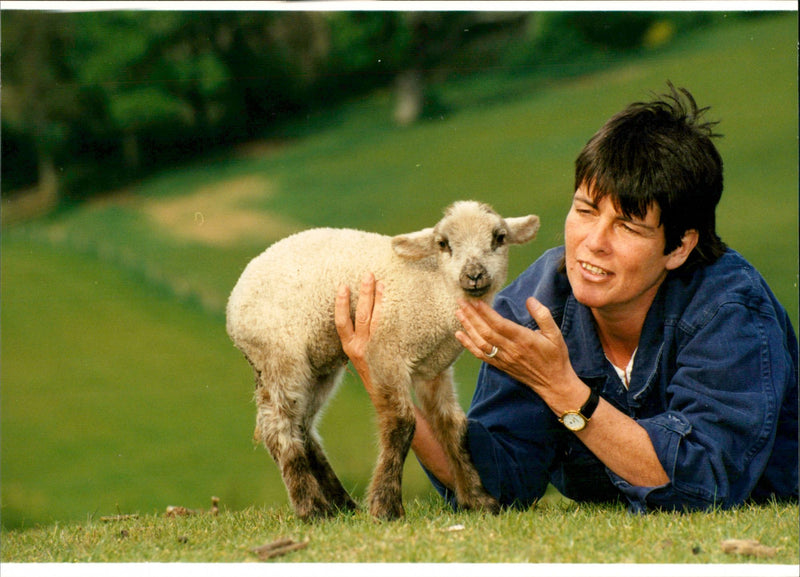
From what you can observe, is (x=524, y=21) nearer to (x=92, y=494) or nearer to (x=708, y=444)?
(x=708, y=444)

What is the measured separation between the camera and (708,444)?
3.12m

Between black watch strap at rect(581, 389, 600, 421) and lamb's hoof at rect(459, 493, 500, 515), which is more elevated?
black watch strap at rect(581, 389, 600, 421)

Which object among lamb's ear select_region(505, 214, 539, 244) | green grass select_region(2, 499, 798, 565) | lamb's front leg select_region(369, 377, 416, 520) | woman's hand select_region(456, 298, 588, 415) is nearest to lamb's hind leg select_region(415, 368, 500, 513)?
green grass select_region(2, 499, 798, 565)

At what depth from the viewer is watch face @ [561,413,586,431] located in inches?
123

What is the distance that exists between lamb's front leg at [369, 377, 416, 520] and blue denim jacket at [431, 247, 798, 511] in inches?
13.9

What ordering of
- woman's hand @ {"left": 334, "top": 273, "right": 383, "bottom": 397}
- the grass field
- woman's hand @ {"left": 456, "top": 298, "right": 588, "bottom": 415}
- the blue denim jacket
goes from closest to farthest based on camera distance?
woman's hand @ {"left": 456, "top": 298, "right": 588, "bottom": 415} → the blue denim jacket → woman's hand @ {"left": 334, "top": 273, "right": 383, "bottom": 397} → the grass field

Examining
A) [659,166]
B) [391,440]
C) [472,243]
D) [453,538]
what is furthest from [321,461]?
[659,166]

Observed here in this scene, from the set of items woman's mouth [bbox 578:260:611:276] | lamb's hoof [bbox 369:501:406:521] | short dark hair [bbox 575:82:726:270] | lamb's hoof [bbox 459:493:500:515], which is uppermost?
short dark hair [bbox 575:82:726:270]

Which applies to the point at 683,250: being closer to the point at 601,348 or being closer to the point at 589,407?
the point at 601,348

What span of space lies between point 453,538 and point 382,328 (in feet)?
2.61

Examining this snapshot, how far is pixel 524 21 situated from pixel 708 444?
182cm

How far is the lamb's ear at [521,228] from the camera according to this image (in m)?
3.24

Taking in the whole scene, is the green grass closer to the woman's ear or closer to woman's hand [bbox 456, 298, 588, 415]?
woman's hand [bbox 456, 298, 588, 415]
